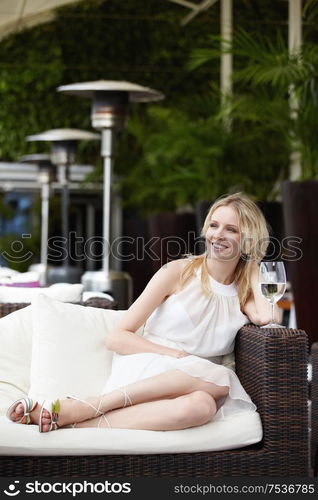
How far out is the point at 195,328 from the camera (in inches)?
120

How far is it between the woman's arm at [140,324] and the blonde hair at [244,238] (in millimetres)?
95

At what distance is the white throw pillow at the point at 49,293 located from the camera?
3.57 m

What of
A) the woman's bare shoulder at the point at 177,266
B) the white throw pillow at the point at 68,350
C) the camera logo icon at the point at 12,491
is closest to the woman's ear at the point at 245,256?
the woman's bare shoulder at the point at 177,266

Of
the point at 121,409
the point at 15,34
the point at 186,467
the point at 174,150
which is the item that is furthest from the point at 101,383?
the point at 15,34

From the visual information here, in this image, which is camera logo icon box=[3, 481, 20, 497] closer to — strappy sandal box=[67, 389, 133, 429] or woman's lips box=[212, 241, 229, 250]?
strappy sandal box=[67, 389, 133, 429]

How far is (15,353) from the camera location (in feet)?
10.4

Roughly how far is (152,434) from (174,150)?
735 cm

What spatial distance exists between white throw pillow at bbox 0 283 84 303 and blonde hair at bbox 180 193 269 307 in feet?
2.05

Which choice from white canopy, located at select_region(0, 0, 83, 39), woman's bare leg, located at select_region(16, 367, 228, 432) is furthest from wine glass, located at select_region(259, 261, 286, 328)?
white canopy, located at select_region(0, 0, 83, 39)

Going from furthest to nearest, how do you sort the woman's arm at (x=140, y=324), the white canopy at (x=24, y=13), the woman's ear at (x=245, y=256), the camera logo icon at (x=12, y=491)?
the white canopy at (x=24, y=13) → the woman's ear at (x=245, y=256) → the woman's arm at (x=140, y=324) → the camera logo icon at (x=12, y=491)

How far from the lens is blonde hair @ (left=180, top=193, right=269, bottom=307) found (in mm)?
3113

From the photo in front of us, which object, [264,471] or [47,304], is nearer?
[264,471]

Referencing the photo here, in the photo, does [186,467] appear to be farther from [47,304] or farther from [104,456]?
[47,304]

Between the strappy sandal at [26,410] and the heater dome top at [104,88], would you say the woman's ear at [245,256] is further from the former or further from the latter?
the heater dome top at [104,88]
